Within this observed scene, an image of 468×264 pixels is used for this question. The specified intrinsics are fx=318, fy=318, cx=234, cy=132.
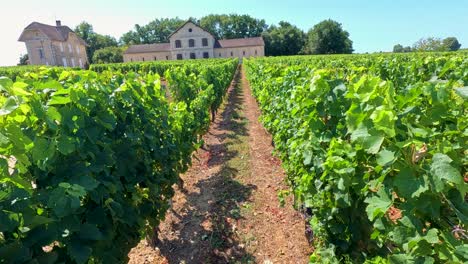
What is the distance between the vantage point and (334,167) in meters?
2.43

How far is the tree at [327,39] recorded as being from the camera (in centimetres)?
6931

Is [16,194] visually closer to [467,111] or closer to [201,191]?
[467,111]

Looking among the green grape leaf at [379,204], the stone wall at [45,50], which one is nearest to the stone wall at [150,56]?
the stone wall at [45,50]

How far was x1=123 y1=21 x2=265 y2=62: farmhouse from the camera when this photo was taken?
64.2 metres

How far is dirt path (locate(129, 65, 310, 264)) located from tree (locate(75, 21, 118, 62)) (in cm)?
9449

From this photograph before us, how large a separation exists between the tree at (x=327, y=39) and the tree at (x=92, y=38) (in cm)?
5813

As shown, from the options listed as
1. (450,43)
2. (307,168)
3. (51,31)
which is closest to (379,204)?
(307,168)

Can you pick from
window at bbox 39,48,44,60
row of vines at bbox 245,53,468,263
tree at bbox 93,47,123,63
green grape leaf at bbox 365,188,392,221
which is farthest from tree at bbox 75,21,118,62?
green grape leaf at bbox 365,188,392,221

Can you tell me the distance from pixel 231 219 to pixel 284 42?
75.1 metres

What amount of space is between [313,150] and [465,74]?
3.04 metres

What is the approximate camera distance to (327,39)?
69688 millimetres

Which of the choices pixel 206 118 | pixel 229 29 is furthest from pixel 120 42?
pixel 206 118

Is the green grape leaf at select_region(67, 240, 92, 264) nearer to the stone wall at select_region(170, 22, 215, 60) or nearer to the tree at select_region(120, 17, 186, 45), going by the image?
the stone wall at select_region(170, 22, 215, 60)

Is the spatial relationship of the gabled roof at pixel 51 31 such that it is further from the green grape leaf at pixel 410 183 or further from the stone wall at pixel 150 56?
the green grape leaf at pixel 410 183
